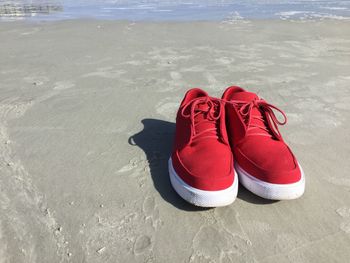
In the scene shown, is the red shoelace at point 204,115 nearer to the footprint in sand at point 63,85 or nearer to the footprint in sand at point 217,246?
the footprint in sand at point 217,246

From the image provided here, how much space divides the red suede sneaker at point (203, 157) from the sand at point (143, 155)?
4.8 inches

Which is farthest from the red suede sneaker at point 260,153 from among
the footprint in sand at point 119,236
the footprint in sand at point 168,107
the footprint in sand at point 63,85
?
the footprint in sand at point 63,85

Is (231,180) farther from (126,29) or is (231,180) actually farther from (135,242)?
(126,29)

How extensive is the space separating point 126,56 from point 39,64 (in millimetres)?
1173

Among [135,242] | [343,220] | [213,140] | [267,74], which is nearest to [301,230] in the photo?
[343,220]

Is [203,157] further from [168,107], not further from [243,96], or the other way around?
[168,107]

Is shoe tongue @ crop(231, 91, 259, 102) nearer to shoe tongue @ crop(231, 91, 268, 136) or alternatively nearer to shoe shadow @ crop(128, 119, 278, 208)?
shoe tongue @ crop(231, 91, 268, 136)

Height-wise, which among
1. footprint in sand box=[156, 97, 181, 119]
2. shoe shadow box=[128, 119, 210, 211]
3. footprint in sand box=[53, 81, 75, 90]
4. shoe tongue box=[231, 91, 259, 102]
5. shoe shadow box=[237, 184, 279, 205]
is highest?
shoe tongue box=[231, 91, 259, 102]

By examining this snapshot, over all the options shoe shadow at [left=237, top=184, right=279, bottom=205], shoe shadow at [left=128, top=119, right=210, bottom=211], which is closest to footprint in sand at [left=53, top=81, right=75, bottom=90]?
shoe shadow at [left=128, top=119, right=210, bottom=211]

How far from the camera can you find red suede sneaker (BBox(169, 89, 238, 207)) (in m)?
1.66

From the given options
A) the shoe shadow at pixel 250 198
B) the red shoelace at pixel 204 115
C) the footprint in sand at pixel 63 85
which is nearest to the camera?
the shoe shadow at pixel 250 198

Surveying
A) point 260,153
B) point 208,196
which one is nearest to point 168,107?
point 260,153

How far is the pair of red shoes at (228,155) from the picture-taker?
169cm

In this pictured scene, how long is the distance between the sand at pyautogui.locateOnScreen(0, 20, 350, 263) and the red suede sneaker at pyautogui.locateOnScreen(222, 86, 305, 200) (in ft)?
0.37
